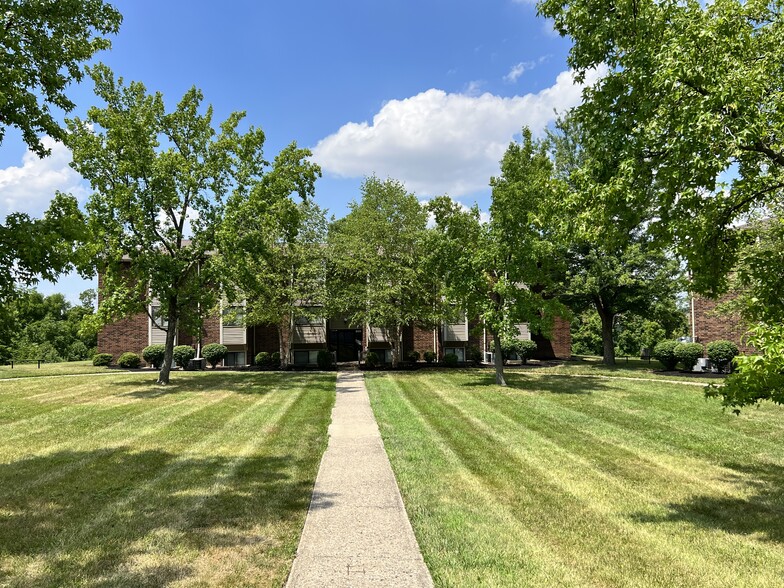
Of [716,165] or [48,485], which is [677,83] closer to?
[716,165]

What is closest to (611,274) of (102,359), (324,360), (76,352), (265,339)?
(324,360)

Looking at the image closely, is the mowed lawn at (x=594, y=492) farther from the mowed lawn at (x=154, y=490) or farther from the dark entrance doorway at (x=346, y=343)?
the dark entrance doorway at (x=346, y=343)

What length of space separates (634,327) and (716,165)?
145 ft

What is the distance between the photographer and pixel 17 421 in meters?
12.2

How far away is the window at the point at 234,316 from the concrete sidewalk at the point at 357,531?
19.6 metres

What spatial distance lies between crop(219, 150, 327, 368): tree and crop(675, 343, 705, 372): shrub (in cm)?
1838

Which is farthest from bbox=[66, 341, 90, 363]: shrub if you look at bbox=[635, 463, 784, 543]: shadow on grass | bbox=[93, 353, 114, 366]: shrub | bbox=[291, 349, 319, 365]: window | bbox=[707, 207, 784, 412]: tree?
bbox=[707, 207, 784, 412]: tree

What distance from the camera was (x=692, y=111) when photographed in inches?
198

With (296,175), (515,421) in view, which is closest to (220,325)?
(296,175)

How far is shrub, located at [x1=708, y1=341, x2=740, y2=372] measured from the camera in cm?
2256

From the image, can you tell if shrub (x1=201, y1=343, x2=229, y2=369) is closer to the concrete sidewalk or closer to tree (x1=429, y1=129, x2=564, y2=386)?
tree (x1=429, y1=129, x2=564, y2=386)

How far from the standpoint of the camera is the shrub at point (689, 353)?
23531 mm

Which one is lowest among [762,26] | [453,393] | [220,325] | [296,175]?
[453,393]

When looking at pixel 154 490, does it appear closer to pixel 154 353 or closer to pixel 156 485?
pixel 156 485
